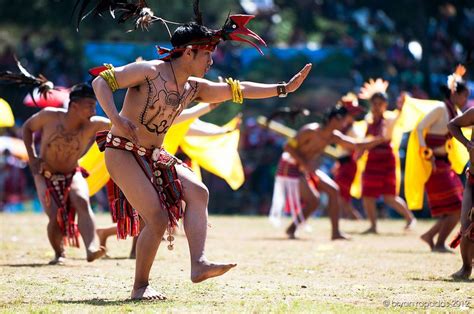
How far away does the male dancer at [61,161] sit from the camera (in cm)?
916

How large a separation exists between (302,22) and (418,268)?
533 inches

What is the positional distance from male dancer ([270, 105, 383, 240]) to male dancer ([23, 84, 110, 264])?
A: 13.8 ft

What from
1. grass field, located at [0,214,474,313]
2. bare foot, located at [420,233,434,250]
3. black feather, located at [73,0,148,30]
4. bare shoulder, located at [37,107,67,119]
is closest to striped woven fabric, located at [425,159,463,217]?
grass field, located at [0,214,474,313]

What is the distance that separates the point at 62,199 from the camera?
919cm

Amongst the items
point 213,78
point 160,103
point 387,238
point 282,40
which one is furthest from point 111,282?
point 282,40

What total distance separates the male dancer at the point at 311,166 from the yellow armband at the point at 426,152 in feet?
4.62

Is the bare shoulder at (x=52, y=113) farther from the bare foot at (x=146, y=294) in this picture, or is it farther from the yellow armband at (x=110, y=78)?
the bare foot at (x=146, y=294)

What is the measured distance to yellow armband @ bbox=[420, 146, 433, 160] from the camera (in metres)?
10.7

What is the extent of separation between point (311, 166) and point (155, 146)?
22.0ft

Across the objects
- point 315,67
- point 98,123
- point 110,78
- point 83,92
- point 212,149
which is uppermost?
point 315,67

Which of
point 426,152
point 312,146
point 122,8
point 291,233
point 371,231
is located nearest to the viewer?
point 122,8

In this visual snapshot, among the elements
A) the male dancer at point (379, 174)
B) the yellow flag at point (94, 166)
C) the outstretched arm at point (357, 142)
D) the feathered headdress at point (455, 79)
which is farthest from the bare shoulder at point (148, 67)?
the male dancer at point (379, 174)

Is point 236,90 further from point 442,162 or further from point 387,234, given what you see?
point 387,234

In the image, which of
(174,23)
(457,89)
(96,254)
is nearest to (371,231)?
(457,89)
